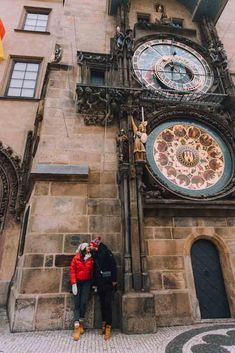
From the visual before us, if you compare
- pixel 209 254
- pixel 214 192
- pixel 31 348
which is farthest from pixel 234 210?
pixel 31 348

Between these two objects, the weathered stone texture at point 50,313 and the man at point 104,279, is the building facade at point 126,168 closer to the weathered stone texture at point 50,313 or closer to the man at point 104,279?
the weathered stone texture at point 50,313

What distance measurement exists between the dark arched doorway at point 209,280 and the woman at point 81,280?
246cm

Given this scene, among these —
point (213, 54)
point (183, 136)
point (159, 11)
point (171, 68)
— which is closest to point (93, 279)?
point (183, 136)

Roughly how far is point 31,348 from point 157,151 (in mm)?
4766

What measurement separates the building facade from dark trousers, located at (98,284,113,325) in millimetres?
346

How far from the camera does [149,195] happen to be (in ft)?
17.8

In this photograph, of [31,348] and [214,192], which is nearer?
[31,348]

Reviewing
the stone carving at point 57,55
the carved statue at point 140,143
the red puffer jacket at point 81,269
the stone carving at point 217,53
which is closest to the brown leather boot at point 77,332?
the red puffer jacket at point 81,269

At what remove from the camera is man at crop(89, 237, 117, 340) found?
151 inches

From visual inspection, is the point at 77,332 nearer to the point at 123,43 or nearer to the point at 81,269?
the point at 81,269

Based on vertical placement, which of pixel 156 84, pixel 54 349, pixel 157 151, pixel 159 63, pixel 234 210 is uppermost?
pixel 159 63

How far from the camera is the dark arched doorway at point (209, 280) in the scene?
4.90 metres

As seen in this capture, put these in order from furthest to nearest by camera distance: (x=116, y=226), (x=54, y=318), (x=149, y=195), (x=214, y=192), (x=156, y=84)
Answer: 1. (x=156, y=84)
2. (x=214, y=192)
3. (x=149, y=195)
4. (x=116, y=226)
5. (x=54, y=318)

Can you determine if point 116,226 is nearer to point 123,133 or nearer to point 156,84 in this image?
point 123,133
